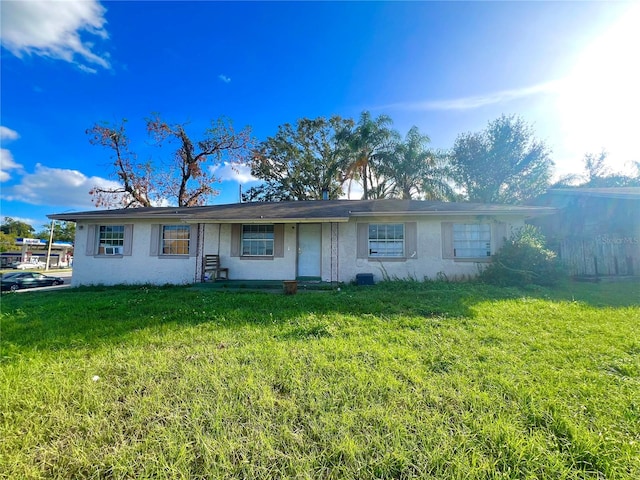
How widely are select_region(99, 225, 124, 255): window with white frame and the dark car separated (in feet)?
22.2

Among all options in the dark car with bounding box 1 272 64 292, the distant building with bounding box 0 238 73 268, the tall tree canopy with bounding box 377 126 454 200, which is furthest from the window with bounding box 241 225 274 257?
the distant building with bounding box 0 238 73 268

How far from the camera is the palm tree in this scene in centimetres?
2059

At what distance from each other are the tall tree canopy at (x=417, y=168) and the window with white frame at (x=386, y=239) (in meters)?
11.4

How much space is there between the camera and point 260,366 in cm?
337

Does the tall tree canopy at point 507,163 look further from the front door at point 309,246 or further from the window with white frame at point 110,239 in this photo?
the window with white frame at point 110,239

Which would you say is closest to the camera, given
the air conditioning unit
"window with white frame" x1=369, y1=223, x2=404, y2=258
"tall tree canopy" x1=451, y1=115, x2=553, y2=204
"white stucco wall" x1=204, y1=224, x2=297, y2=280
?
"window with white frame" x1=369, y1=223, x2=404, y2=258

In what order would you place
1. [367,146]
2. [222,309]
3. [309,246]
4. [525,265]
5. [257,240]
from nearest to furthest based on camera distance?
[222,309] → [525,265] → [309,246] → [257,240] → [367,146]

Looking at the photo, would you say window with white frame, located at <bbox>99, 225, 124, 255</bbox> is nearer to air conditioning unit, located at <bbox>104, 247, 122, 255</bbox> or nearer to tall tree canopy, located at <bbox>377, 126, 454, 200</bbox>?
air conditioning unit, located at <bbox>104, 247, 122, 255</bbox>

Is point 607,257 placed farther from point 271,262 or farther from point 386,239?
point 271,262

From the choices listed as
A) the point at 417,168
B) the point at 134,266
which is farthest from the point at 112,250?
the point at 417,168

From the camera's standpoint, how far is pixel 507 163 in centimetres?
2253

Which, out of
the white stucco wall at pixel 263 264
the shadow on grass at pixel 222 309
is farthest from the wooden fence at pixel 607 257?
the white stucco wall at pixel 263 264

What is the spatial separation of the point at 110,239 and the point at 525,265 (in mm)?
15655

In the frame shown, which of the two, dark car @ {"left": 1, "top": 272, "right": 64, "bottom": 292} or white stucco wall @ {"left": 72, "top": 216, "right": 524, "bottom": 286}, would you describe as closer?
white stucco wall @ {"left": 72, "top": 216, "right": 524, "bottom": 286}
